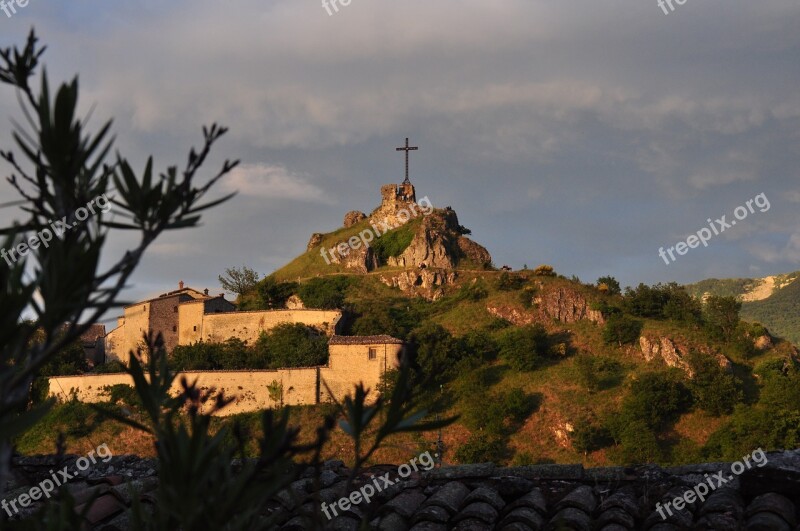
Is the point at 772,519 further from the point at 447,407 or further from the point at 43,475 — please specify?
the point at 447,407

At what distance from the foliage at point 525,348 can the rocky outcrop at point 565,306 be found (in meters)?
4.34

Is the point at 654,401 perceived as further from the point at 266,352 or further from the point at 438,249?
the point at 438,249

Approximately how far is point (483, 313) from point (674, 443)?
18889 mm

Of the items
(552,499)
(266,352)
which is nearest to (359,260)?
(266,352)

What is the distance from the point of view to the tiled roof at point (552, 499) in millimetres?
5688

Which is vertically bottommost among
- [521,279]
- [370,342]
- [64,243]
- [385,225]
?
[64,243]

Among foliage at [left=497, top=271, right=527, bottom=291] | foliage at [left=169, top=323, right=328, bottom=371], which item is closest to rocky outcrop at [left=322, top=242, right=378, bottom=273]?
foliage at [left=497, top=271, right=527, bottom=291]

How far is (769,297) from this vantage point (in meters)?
165

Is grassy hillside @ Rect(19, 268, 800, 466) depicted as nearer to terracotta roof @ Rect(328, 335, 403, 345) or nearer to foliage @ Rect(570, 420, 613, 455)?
foliage @ Rect(570, 420, 613, 455)

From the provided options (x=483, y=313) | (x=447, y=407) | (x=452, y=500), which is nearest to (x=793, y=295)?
(x=483, y=313)

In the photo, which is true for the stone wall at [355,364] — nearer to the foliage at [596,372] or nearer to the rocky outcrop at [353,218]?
the foliage at [596,372]

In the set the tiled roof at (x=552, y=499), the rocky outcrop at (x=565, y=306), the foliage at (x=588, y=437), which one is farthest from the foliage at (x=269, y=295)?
the tiled roof at (x=552, y=499)

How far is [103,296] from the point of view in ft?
8.13

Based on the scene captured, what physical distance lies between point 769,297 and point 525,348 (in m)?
137
